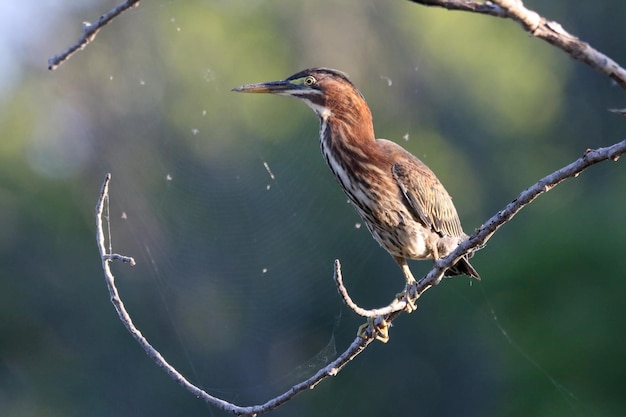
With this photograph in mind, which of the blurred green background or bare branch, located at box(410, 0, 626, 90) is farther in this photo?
the blurred green background

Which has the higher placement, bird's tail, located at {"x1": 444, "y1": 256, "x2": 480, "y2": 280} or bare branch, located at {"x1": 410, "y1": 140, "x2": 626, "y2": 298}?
bare branch, located at {"x1": 410, "y1": 140, "x2": 626, "y2": 298}

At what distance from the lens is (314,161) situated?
7.65 metres

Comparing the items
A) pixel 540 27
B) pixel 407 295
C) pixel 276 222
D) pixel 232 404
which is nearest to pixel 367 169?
pixel 407 295

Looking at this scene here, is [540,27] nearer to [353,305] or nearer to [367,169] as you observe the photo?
[353,305]

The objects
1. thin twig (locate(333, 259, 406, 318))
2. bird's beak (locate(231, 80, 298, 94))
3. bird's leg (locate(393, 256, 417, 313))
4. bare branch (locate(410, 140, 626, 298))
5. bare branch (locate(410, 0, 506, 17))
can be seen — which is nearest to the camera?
bare branch (locate(410, 0, 506, 17))

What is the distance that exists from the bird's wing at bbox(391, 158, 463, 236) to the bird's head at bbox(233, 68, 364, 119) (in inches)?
9.6

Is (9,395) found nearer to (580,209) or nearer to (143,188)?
(143,188)

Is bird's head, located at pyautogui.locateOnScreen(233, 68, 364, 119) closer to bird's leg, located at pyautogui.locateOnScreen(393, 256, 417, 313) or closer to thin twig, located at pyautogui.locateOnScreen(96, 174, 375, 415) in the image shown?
bird's leg, located at pyautogui.locateOnScreen(393, 256, 417, 313)

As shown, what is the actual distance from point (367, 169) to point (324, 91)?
0.90 feet

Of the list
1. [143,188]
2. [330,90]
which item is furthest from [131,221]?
[330,90]

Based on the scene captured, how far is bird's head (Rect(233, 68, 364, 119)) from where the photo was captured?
2.62 m

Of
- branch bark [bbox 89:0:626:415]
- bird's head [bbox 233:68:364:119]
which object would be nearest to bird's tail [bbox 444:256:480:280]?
branch bark [bbox 89:0:626:415]

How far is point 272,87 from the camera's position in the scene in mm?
2582

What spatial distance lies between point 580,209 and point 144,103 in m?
4.31
